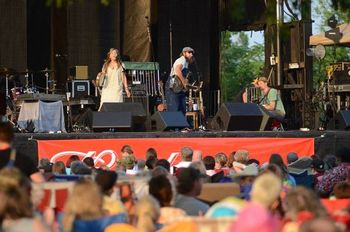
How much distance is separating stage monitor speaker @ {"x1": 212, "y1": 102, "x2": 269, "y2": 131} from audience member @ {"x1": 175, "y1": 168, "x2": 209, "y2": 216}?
1053cm

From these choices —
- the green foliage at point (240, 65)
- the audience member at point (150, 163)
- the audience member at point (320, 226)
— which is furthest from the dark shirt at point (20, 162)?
the green foliage at point (240, 65)

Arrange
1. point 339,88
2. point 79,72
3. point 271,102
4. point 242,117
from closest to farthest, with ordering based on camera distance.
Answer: point 242,117 → point 271,102 → point 79,72 → point 339,88

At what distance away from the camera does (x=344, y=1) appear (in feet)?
30.2

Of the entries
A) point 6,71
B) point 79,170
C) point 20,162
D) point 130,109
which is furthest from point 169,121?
point 20,162

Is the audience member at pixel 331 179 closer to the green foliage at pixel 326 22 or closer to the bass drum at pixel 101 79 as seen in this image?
the green foliage at pixel 326 22

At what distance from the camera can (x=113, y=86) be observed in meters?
20.4

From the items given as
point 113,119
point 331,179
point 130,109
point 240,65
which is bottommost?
point 331,179

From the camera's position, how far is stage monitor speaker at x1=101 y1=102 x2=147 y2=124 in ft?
64.7

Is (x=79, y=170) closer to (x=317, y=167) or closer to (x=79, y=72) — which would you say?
(x=317, y=167)

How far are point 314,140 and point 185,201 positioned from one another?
10.00 metres

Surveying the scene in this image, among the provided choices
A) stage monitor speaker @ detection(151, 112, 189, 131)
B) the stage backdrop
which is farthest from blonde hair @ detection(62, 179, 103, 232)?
stage monitor speaker @ detection(151, 112, 189, 131)

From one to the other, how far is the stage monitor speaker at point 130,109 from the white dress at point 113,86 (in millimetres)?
497

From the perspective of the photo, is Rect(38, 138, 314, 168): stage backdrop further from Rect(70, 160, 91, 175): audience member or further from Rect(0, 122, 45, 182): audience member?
Rect(0, 122, 45, 182): audience member

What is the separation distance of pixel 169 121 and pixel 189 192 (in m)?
10.9
